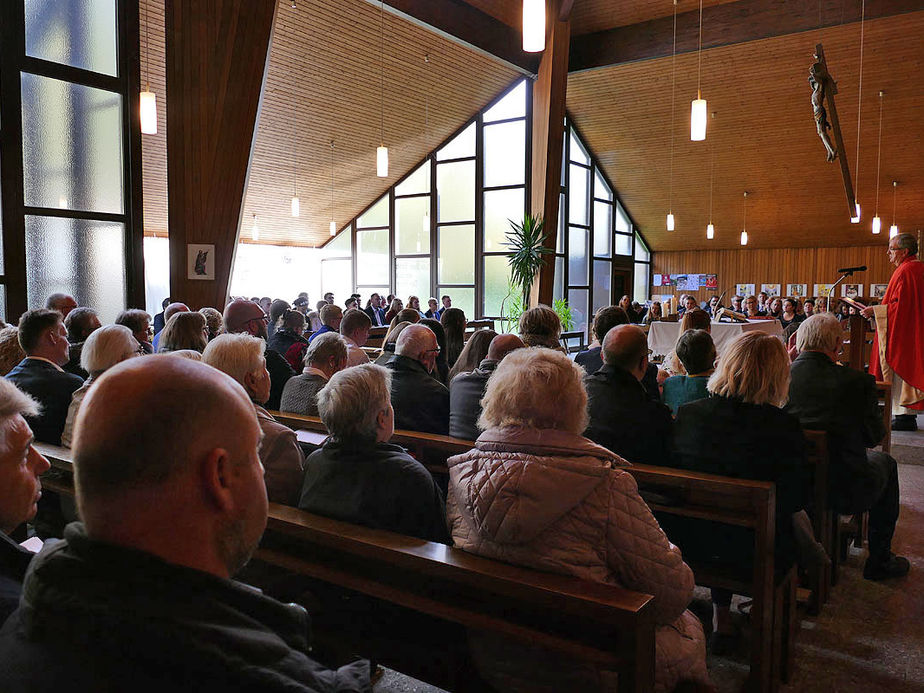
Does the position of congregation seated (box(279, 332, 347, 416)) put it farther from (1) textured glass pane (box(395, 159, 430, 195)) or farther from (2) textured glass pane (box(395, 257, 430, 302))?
(1) textured glass pane (box(395, 159, 430, 195))

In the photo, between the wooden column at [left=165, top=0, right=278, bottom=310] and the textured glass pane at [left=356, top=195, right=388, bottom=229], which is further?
the textured glass pane at [left=356, top=195, right=388, bottom=229]

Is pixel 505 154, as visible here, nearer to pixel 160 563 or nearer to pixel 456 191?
pixel 456 191

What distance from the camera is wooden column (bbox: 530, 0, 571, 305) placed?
9547 millimetres

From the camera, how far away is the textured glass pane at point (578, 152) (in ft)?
43.1

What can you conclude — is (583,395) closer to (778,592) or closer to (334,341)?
(778,592)

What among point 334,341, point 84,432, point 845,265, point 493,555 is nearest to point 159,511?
point 84,432

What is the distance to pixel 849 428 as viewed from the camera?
10.0ft

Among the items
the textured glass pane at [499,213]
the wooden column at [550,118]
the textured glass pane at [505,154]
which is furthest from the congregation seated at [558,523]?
the textured glass pane at [505,154]

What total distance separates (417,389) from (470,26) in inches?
299

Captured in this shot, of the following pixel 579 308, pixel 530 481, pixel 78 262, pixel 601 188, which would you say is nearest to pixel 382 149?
pixel 78 262

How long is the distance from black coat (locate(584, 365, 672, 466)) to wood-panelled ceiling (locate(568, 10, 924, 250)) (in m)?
8.75

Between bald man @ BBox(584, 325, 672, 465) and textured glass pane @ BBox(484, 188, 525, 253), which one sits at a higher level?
textured glass pane @ BBox(484, 188, 525, 253)

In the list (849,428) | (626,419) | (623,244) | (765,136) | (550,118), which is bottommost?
(849,428)

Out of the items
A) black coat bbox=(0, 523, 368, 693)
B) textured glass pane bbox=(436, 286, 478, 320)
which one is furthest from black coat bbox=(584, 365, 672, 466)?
textured glass pane bbox=(436, 286, 478, 320)
